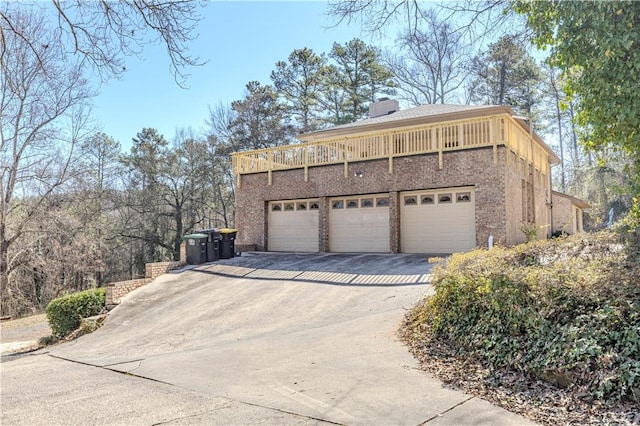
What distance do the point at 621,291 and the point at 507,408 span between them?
1.85m

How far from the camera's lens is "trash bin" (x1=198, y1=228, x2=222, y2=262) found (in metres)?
15.5

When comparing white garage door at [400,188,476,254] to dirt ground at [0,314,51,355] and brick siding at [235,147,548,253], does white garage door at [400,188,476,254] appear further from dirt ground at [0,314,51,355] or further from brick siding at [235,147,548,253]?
dirt ground at [0,314,51,355]

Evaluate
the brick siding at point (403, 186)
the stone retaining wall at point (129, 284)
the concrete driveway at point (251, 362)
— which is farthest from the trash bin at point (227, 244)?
the concrete driveway at point (251, 362)

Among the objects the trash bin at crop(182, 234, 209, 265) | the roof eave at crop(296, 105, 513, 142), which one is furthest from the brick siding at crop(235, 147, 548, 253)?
the trash bin at crop(182, 234, 209, 265)

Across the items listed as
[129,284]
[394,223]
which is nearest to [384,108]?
[394,223]

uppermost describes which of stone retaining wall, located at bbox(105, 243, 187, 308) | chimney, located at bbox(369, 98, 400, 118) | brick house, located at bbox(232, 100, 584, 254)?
chimney, located at bbox(369, 98, 400, 118)

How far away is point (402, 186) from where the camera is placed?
15.5 meters

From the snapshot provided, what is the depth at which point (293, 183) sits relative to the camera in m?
18.0

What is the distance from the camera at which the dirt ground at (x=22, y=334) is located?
11.5 meters

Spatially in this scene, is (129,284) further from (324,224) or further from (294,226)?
(324,224)

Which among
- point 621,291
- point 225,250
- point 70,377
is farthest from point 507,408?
point 225,250

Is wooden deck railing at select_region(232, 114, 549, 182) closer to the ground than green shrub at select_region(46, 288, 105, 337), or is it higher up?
higher up

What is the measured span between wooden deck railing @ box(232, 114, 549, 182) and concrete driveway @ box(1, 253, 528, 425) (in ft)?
15.0

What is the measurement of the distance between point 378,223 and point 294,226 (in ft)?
12.4
